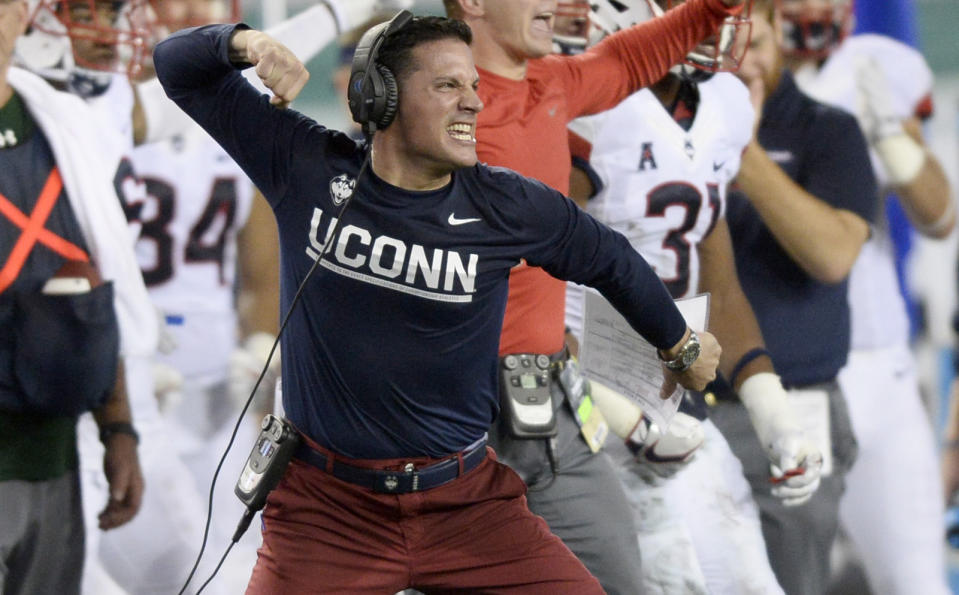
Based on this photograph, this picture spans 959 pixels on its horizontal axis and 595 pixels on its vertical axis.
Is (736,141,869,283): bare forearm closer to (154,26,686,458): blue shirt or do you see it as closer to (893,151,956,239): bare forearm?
(893,151,956,239): bare forearm

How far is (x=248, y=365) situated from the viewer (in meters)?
4.38

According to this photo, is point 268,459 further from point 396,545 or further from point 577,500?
point 577,500

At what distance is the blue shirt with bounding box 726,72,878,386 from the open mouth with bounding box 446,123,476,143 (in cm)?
162

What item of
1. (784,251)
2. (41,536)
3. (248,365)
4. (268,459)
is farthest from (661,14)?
(41,536)

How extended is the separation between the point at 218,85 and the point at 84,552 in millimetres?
1456

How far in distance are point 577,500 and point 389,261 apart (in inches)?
32.3

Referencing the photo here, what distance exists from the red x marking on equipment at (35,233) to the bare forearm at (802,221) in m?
1.60

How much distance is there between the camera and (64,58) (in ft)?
12.5

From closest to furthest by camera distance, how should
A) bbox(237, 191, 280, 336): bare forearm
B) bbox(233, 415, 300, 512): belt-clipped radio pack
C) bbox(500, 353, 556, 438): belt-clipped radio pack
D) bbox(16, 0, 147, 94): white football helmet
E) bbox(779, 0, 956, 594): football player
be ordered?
bbox(233, 415, 300, 512): belt-clipped radio pack < bbox(500, 353, 556, 438): belt-clipped radio pack < bbox(16, 0, 147, 94): white football helmet < bbox(779, 0, 956, 594): football player < bbox(237, 191, 280, 336): bare forearm

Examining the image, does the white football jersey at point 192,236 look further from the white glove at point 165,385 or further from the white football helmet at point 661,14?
the white football helmet at point 661,14

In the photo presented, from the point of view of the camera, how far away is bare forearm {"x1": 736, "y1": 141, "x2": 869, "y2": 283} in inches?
148

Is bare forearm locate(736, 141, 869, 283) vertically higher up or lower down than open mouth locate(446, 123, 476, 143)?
lower down

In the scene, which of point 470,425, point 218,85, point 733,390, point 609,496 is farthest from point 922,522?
point 218,85

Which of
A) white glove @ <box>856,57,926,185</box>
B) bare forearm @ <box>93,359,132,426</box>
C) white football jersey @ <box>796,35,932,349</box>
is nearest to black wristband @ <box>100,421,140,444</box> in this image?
bare forearm @ <box>93,359,132,426</box>
